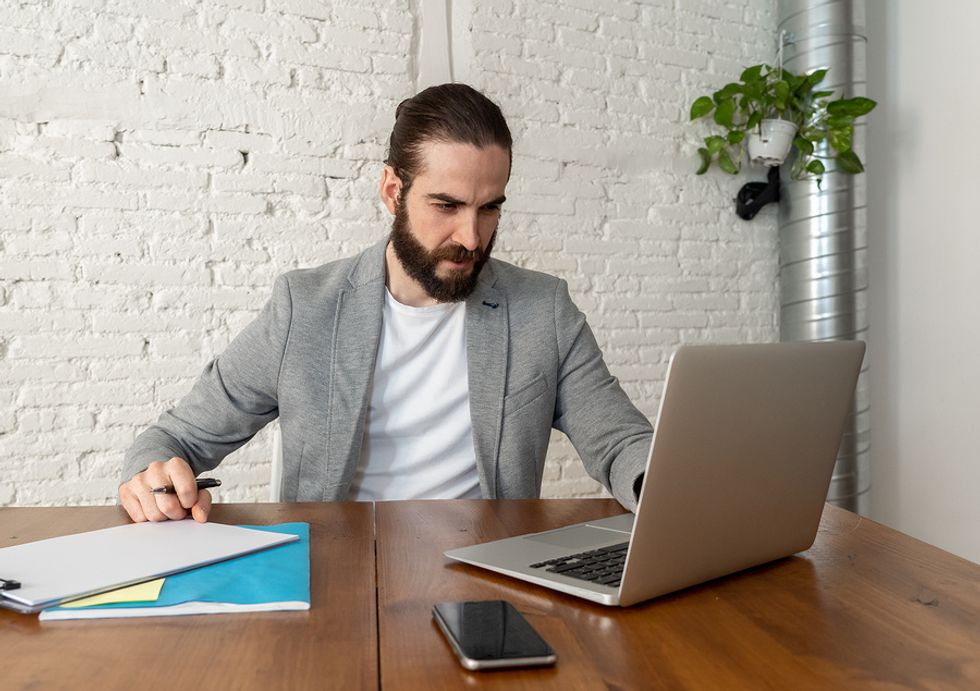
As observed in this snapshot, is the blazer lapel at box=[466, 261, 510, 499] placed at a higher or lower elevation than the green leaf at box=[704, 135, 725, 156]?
lower

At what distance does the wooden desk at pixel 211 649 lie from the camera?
2.36 ft

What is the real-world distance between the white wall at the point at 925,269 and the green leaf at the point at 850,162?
27 cm


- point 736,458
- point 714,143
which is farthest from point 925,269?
point 736,458

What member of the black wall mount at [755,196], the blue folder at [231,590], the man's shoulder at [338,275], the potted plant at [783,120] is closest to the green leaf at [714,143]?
the potted plant at [783,120]

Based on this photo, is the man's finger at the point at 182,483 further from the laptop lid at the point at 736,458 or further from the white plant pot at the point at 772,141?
the white plant pot at the point at 772,141

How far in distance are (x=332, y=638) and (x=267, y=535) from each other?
37 cm

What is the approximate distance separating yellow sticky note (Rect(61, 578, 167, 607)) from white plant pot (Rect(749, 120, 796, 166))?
2930mm

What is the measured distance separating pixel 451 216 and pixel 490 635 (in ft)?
3.84

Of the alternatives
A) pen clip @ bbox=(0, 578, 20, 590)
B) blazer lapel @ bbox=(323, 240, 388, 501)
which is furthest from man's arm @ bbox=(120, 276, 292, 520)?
pen clip @ bbox=(0, 578, 20, 590)

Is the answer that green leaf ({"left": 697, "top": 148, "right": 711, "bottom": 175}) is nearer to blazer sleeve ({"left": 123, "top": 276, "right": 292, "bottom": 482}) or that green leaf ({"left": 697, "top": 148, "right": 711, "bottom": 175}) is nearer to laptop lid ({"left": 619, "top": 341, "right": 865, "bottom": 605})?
blazer sleeve ({"left": 123, "top": 276, "right": 292, "bottom": 482})

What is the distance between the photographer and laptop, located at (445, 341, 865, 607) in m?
0.86

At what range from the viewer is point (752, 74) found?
330 centimetres

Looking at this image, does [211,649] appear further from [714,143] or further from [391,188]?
[714,143]

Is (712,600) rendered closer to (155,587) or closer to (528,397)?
(155,587)
